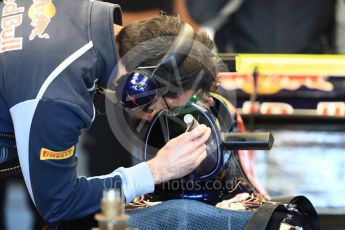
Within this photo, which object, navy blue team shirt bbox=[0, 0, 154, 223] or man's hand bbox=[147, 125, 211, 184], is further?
man's hand bbox=[147, 125, 211, 184]

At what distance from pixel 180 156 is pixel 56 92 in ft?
1.16

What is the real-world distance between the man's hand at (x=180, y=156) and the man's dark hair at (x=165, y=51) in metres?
0.15

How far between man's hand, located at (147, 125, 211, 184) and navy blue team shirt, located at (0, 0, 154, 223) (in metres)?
0.04

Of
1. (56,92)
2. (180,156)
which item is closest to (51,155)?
(56,92)

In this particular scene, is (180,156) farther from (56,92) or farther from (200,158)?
(56,92)

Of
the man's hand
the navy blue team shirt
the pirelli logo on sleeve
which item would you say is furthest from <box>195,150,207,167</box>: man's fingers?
the pirelli logo on sleeve

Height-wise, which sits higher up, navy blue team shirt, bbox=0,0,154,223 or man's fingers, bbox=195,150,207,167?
navy blue team shirt, bbox=0,0,154,223

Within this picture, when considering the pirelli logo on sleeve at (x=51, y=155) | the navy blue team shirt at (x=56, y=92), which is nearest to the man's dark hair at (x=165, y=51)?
the navy blue team shirt at (x=56, y=92)

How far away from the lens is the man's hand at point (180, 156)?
2.14 metres

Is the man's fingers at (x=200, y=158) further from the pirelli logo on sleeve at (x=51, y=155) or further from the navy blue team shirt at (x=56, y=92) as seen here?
the pirelli logo on sleeve at (x=51, y=155)

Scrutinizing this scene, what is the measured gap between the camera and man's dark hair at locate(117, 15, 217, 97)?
2.21 metres

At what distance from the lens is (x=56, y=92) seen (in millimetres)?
2014

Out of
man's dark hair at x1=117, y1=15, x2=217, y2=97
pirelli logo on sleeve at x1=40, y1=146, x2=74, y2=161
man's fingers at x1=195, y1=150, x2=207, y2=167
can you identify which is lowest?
man's fingers at x1=195, y1=150, x2=207, y2=167

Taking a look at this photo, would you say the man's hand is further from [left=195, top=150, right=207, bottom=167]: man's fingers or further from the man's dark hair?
the man's dark hair
